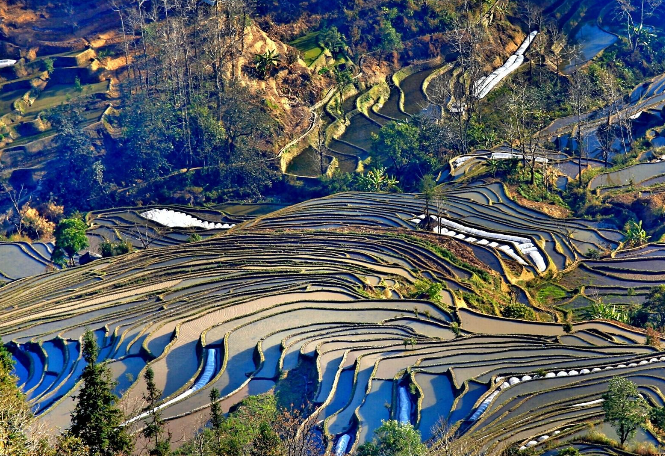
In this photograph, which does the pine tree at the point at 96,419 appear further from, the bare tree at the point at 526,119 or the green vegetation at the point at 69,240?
the bare tree at the point at 526,119

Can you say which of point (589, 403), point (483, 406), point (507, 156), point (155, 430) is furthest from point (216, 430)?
point (507, 156)

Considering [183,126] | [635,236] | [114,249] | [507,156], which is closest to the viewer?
[635,236]

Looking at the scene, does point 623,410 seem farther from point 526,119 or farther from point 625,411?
point 526,119

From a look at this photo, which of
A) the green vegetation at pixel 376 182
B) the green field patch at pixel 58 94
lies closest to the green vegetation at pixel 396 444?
the green vegetation at pixel 376 182

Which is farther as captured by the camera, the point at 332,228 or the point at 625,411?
the point at 332,228

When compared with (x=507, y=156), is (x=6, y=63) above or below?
above

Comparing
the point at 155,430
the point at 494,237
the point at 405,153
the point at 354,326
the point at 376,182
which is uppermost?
the point at 405,153

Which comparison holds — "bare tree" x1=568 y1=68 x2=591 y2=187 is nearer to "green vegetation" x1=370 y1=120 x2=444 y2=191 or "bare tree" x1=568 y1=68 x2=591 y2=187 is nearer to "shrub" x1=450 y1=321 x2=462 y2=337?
"green vegetation" x1=370 y1=120 x2=444 y2=191
